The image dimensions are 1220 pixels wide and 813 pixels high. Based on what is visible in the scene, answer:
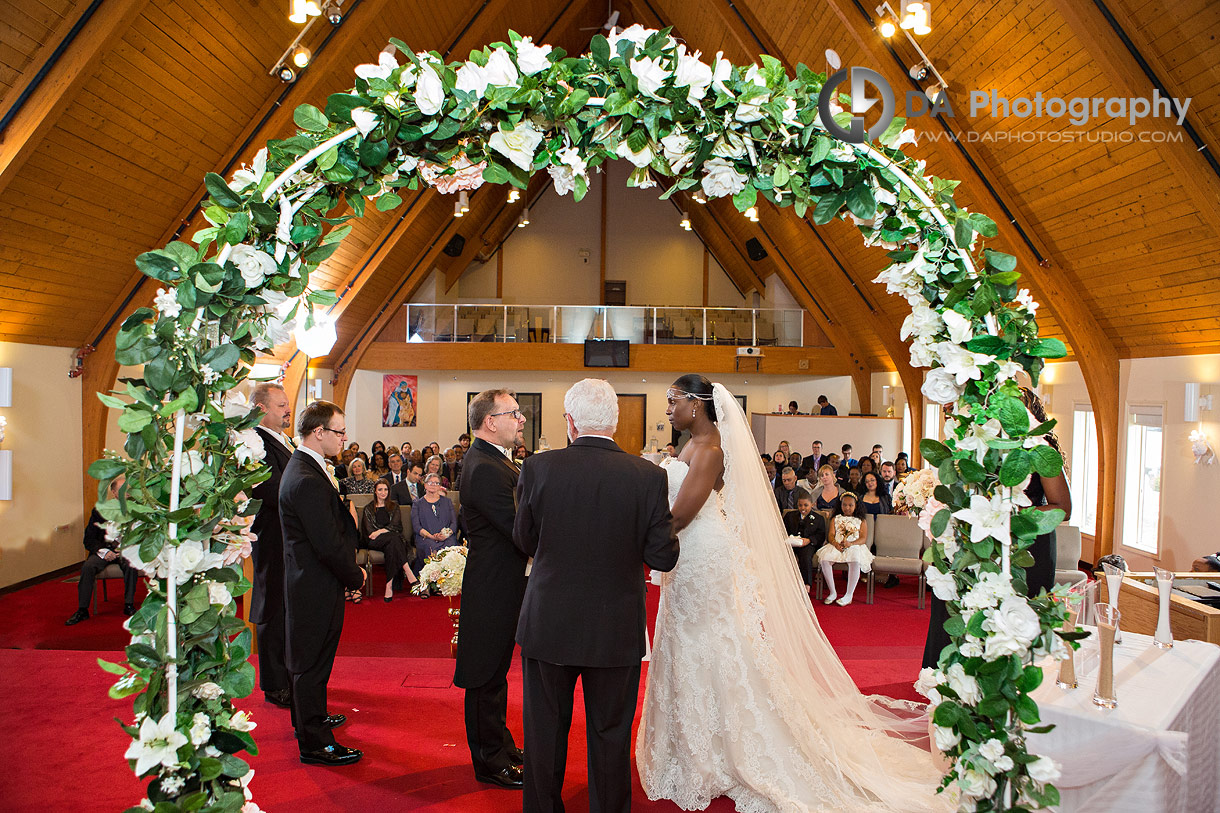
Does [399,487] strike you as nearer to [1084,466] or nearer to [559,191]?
[559,191]

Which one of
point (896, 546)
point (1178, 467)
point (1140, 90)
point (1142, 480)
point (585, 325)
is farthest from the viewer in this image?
point (585, 325)

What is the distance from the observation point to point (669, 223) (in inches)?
829

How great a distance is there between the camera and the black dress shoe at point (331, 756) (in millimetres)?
3594

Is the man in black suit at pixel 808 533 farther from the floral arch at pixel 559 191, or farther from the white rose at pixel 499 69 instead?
the white rose at pixel 499 69

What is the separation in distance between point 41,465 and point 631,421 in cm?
1296

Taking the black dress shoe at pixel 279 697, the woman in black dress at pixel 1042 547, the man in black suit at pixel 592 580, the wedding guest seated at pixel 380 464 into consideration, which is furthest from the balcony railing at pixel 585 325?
the man in black suit at pixel 592 580

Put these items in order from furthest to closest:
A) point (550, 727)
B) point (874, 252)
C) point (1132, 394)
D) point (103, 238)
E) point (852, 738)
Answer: point (874, 252)
point (1132, 394)
point (103, 238)
point (852, 738)
point (550, 727)

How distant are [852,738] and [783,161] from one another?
2.54 meters

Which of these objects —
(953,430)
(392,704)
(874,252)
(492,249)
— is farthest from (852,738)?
(492,249)

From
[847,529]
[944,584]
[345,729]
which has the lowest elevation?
[345,729]

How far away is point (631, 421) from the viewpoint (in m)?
19.8

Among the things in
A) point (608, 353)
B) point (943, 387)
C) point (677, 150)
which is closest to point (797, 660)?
point (943, 387)

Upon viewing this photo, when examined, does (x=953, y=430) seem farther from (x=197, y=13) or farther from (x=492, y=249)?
(x=492, y=249)

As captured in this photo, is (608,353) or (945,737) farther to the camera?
(608,353)
